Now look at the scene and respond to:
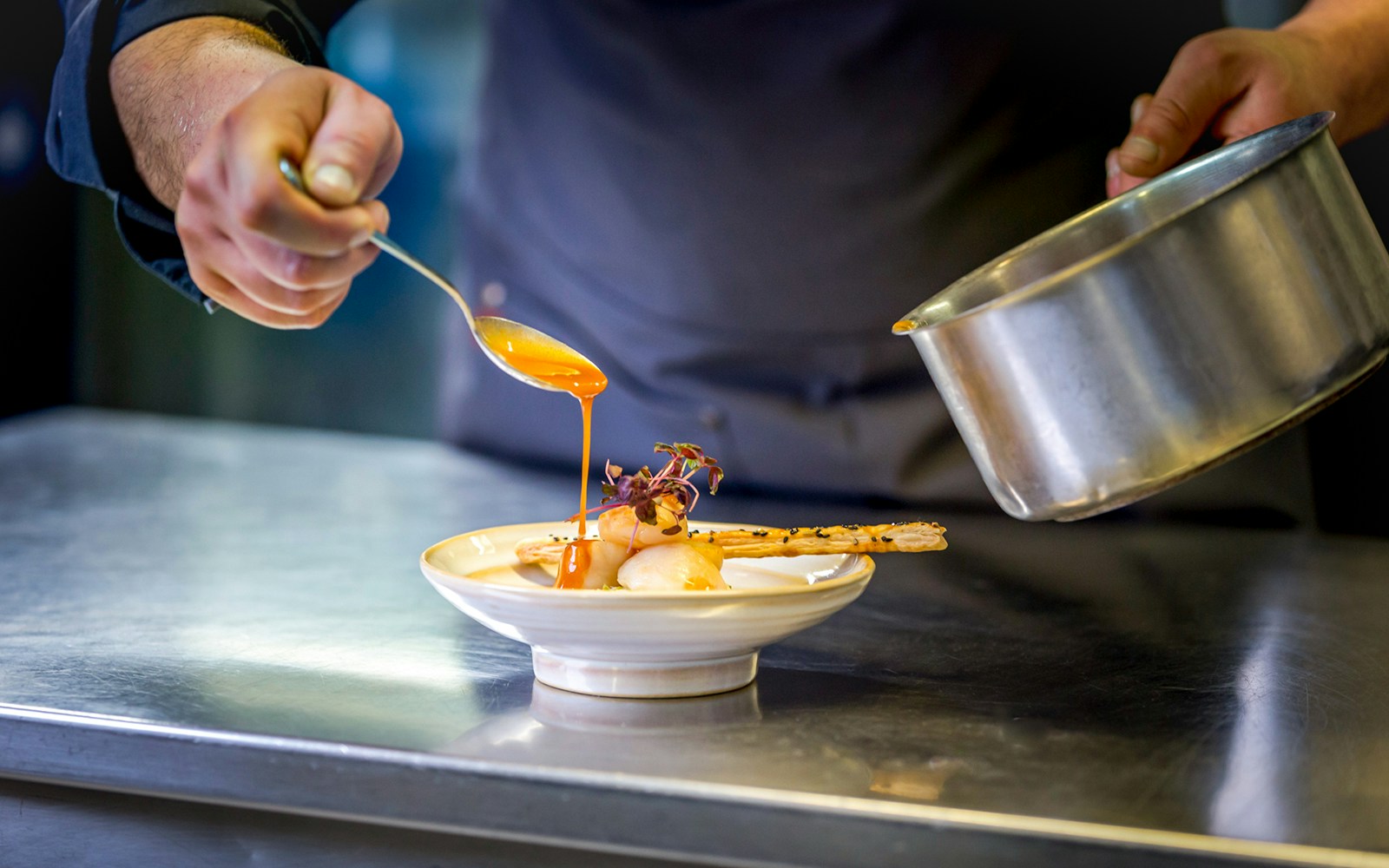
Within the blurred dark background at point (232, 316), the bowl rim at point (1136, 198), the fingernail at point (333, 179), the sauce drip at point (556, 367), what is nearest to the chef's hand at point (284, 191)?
the fingernail at point (333, 179)

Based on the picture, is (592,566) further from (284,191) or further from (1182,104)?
(1182,104)

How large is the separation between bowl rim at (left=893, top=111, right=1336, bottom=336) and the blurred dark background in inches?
73.2

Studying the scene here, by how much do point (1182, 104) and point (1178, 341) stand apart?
0.53 metres

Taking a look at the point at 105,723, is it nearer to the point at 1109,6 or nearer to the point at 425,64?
the point at 1109,6

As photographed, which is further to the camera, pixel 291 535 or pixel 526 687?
pixel 291 535

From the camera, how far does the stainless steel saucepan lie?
76 cm

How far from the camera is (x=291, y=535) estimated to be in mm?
1451

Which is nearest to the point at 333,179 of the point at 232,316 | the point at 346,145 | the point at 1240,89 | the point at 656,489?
the point at 346,145

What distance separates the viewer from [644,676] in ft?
2.81

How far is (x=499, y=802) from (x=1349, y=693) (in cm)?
64

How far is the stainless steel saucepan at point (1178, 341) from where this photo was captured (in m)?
0.76

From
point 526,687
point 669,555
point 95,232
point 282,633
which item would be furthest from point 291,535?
point 95,232

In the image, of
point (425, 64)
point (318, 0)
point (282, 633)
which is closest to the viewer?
point (282, 633)

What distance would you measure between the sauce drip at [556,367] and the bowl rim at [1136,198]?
278 millimetres
